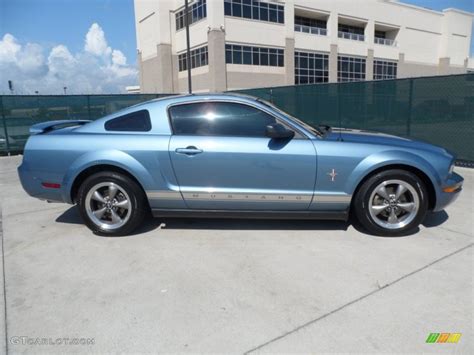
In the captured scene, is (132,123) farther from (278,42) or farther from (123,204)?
(278,42)

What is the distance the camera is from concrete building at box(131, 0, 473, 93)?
3069 cm

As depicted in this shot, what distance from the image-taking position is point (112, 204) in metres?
3.94

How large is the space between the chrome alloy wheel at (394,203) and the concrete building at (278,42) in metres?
28.0

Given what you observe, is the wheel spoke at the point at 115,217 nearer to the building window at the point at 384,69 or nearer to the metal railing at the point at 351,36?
the metal railing at the point at 351,36

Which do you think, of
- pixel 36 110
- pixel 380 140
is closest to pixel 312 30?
pixel 36 110

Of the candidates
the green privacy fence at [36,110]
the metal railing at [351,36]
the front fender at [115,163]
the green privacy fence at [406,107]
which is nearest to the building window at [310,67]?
the metal railing at [351,36]

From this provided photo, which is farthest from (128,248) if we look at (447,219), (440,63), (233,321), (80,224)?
(440,63)

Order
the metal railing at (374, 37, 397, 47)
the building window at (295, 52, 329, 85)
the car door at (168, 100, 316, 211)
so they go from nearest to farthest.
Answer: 1. the car door at (168, 100, 316, 211)
2. the building window at (295, 52, 329, 85)
3. the metal railing at (374, 37, 397, 47)

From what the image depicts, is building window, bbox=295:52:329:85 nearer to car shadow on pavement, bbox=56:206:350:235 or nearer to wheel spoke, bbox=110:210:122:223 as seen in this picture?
car shadow on pavement, bbox=56:206:350:235

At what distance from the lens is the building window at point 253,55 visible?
30828mm

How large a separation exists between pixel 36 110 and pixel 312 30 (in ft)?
106

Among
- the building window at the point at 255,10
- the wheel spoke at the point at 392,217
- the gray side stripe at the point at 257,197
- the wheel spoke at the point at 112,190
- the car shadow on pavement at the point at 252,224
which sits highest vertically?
the building window at the point at 255,10

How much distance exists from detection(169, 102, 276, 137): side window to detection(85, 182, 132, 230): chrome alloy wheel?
100 cm

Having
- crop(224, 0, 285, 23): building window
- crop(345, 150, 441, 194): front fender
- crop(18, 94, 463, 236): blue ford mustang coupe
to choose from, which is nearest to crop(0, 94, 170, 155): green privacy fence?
crop(18, 94, 463, 236): blue ford mustang coupe
